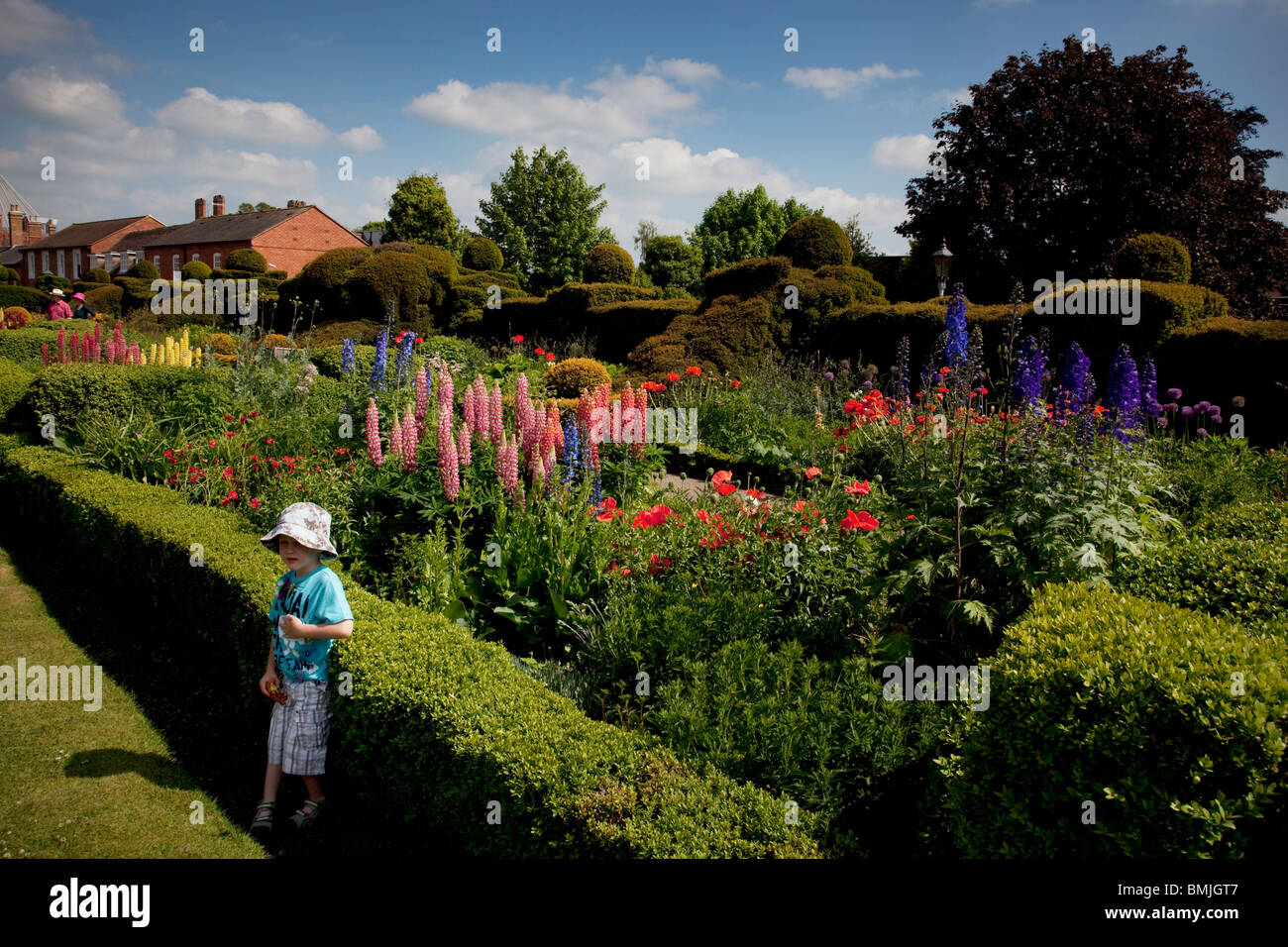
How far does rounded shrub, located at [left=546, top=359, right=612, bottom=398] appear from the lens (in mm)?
11820

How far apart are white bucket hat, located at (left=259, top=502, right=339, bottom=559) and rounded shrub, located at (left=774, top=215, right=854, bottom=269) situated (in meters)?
13.4

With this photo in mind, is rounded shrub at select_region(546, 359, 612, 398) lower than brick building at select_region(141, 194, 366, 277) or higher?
lower

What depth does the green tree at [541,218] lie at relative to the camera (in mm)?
37312

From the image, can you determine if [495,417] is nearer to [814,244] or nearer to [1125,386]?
[1125,386]

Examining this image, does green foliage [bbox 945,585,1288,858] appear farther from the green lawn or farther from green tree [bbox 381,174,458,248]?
green tree [bbox 381,174,458,248]

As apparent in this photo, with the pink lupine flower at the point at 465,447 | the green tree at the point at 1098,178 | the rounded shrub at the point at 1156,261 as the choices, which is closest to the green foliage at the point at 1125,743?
the pink lupine flower at the point at 465,447

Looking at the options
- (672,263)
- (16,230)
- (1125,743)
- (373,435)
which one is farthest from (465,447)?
(16,230)

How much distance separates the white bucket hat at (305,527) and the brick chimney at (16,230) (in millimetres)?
88297

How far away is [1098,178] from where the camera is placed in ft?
62.4

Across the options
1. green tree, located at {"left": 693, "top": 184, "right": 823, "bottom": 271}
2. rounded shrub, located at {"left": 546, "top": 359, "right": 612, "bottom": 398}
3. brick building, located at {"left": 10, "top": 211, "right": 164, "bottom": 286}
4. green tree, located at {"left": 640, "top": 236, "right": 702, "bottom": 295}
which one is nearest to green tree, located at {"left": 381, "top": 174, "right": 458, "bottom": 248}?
green tree, located at {"left": 640, "top": 236, "right": 702, "bottom": 295}

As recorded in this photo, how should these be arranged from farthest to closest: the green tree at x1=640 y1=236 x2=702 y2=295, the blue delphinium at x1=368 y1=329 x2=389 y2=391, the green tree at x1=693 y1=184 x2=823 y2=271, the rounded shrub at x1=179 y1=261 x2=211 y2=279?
the green tree at x1=693 y1=184 x2=823 y2=271 → the green tree at x1=640 y1=236 x2=702 y2=295 → the rounded shrub at x1=179 y1=261 x2=211 y2=279 → the blue delphinium at x1=368 y1=329 x2=389 y2=391

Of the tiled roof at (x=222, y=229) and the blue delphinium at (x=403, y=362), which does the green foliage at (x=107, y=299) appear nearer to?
the tiled roof at (x=222, y=229)

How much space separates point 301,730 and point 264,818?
0.40 meters
